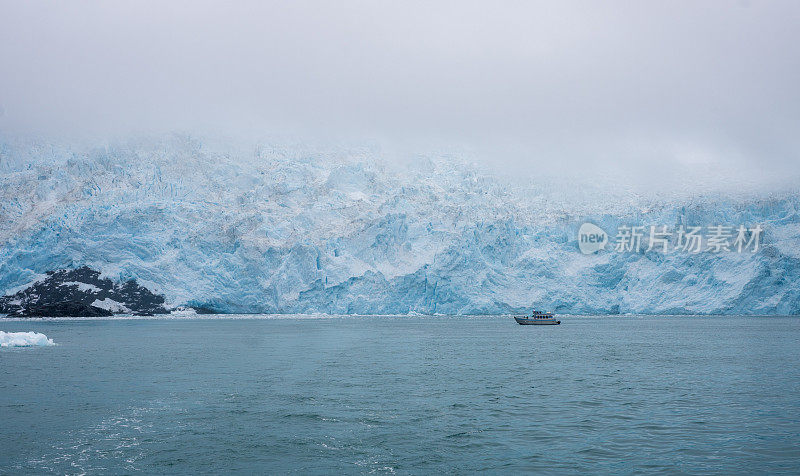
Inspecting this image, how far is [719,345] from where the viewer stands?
37781 mm

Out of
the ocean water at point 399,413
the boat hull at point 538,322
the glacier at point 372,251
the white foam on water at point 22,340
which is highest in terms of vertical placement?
the glacier at point 372,251

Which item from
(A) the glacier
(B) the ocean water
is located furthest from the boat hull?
(B) the ocean water

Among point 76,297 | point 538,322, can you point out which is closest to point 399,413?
point 538,322

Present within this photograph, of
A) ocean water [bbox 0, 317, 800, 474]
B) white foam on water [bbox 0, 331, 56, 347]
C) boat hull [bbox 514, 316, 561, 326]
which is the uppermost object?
ocean water [bbox 0, 317, 800, 474]

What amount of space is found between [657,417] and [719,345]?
25.5 meters

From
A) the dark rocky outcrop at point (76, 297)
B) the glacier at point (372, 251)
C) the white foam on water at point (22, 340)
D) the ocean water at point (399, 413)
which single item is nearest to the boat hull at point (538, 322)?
the glacier at point (372, 251)

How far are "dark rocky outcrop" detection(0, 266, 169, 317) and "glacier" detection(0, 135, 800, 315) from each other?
5.45ft

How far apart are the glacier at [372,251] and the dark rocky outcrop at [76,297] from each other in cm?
166

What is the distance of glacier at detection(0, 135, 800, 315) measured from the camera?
7301 cm

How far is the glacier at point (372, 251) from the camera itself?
73006 millimetres

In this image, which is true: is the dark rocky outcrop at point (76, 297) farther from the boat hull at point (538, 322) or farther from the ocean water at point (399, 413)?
the ocean water at point (399, 413)

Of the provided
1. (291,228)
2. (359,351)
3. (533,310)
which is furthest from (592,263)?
(359,351)

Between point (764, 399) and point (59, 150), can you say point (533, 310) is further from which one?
point (59, 150)

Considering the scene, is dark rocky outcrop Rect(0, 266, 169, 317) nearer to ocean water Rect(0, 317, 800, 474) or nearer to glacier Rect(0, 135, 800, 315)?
glacier Rect(0, 135, 800, 315)
